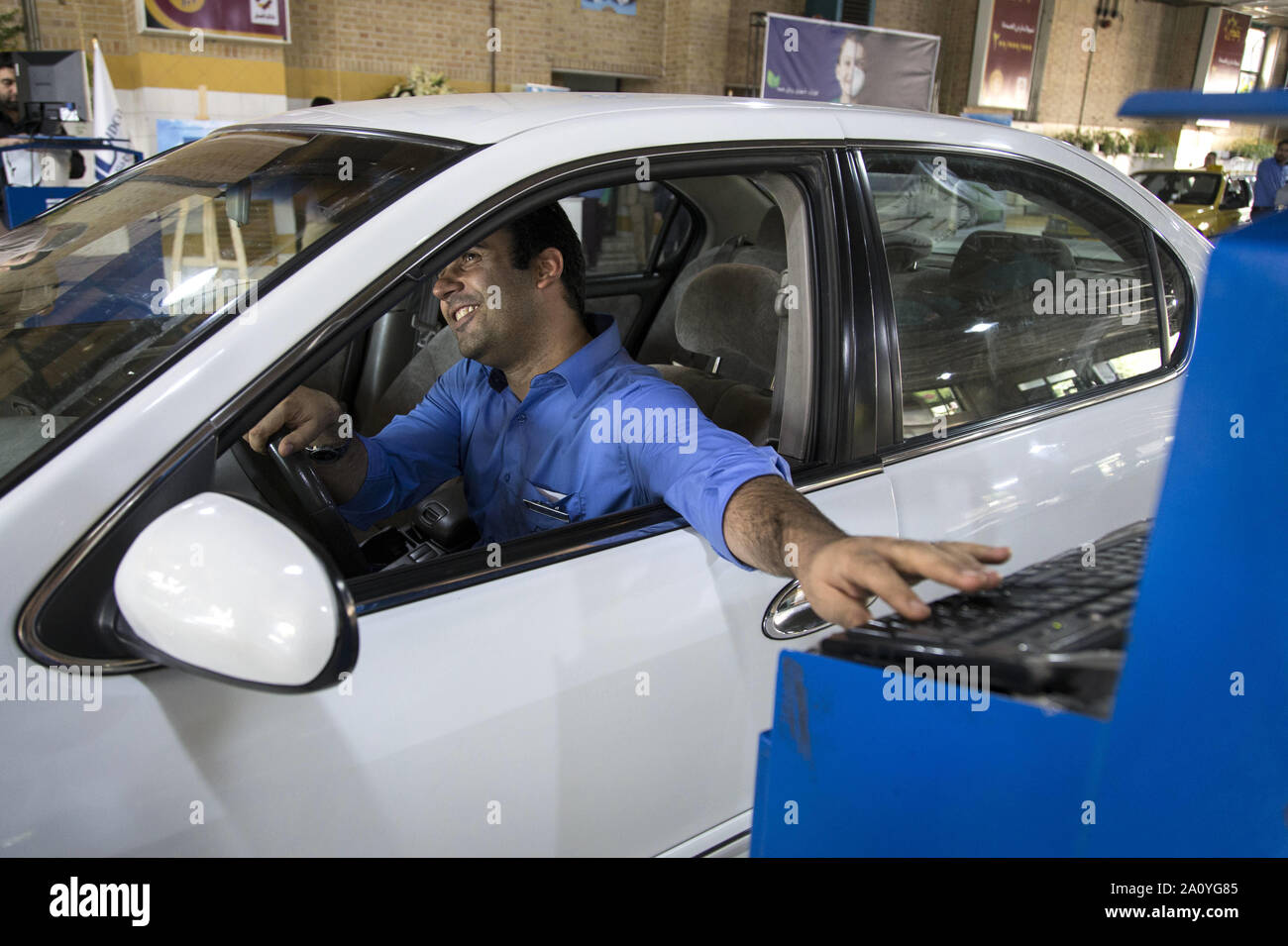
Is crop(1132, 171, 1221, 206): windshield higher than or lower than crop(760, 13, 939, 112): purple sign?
lower

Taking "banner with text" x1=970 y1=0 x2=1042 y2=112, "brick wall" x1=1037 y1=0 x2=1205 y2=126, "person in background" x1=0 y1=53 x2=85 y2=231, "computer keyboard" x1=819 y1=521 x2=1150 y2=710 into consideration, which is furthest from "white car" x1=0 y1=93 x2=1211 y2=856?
"brick wall" x1=1037 y1=0 x2=1205 y2=126

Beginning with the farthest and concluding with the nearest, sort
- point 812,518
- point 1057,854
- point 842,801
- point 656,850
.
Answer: point 656,850, point 812,518, point 842,801, point 1057,854

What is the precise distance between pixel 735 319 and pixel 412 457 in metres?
0.73

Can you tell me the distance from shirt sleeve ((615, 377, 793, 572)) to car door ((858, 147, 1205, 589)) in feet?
1.01

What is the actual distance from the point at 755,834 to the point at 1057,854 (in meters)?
0.31

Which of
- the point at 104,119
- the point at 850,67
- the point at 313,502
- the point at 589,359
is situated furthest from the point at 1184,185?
the point at 313,502

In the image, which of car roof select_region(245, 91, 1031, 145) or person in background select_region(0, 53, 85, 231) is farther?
person in background select_region(0, 53, 85, 231)

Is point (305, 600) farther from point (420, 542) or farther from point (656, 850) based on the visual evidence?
point (420, 542)

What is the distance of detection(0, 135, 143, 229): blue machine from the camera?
19.0 feet

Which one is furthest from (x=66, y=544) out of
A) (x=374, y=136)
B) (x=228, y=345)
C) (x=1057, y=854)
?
(x=1057, y=854)

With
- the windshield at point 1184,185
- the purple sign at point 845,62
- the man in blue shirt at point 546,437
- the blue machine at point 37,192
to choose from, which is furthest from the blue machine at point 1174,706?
the windshield at point 1184,185

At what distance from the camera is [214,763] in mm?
1021
